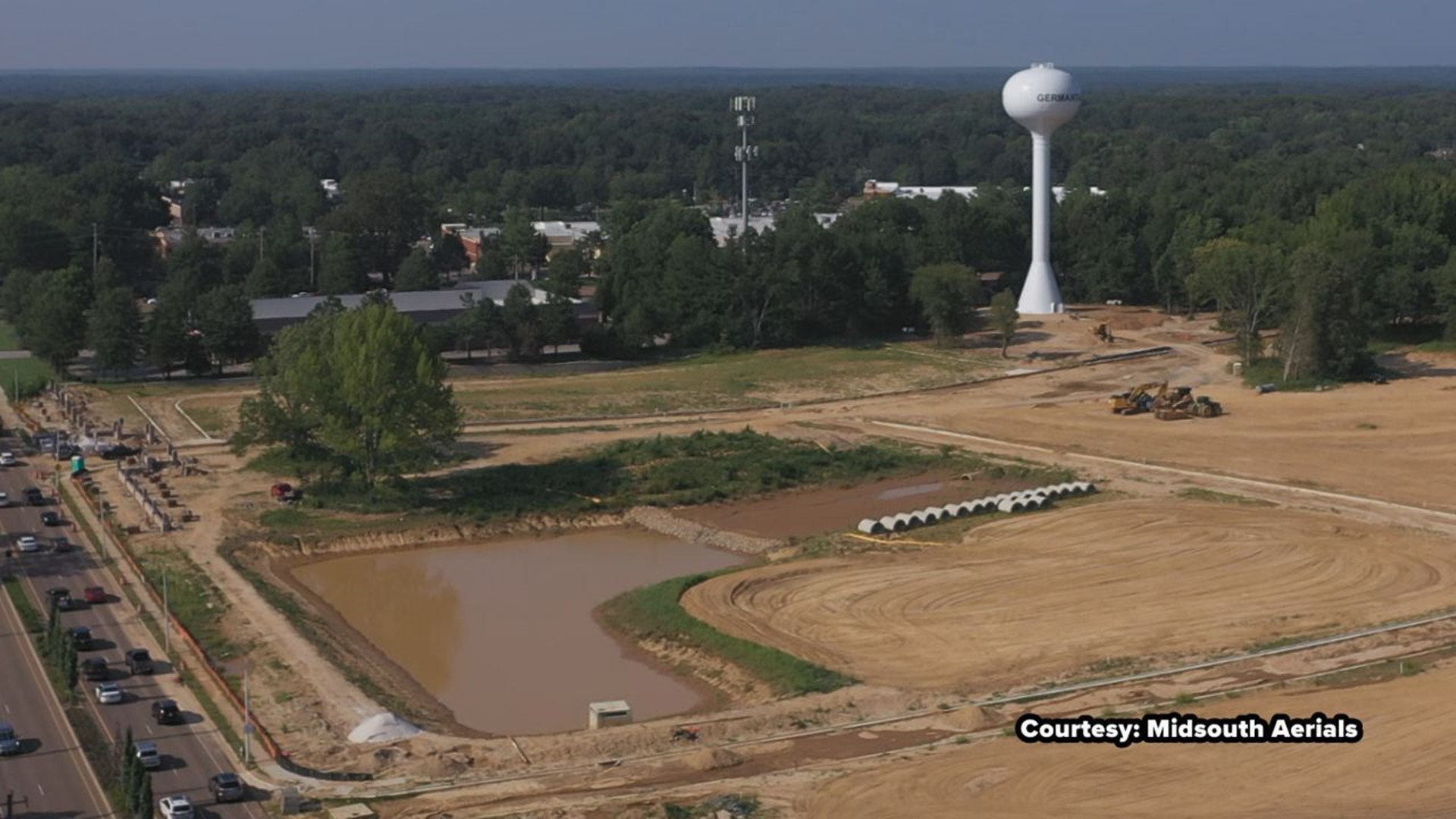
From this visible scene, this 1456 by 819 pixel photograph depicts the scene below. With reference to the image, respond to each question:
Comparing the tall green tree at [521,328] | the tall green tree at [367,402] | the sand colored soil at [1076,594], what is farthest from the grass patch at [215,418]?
the sand colored soil at [1076,594]

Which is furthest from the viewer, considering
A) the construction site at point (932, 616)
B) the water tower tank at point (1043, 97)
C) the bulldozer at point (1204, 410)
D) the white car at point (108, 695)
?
the water tower tank at point (1043, 97)

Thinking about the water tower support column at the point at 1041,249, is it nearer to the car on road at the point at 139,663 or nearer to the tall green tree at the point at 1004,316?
the tall green tree at the point at 1004,316

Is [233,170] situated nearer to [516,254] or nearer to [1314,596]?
[516,254]

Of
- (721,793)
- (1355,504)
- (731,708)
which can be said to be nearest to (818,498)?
(1355,504)

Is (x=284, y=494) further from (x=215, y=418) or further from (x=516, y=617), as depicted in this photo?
(x=215, y=418)

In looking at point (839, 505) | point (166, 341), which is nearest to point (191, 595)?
point (839, 505)
